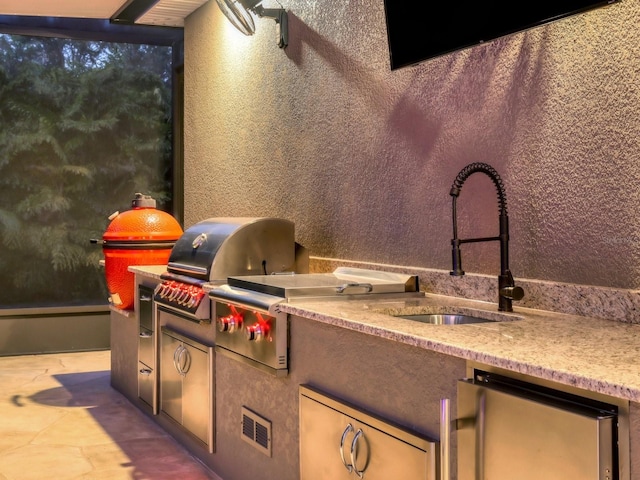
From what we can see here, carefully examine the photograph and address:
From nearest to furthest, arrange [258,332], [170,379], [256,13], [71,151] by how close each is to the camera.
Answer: [258,332] < [170,379] < [256,13] < [71,151]

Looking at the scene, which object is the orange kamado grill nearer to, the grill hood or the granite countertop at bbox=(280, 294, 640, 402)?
the grill hood

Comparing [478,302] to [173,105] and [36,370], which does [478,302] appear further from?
[173,105]

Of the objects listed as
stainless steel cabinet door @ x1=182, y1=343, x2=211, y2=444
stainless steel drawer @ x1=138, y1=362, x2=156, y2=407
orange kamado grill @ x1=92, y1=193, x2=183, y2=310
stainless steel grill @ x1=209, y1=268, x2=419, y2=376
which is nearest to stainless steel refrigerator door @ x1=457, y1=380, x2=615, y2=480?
stainless steel grill @ x1=209, y1=268, x2=419, y2=376

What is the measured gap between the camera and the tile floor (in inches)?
146

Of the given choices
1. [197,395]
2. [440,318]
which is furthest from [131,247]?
[440,318]

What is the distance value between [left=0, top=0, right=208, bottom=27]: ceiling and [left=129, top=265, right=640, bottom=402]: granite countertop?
343 centimetres

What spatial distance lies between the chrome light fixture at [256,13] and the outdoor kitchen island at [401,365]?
187 cm

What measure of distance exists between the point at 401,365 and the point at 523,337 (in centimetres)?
36

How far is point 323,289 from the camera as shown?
113 inches

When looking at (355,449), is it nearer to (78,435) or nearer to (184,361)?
(184,361)

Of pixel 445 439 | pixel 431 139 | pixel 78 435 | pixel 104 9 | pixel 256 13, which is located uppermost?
pixel 104 9

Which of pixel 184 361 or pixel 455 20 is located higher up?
pixel 455 20

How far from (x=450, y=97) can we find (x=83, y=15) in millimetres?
4133

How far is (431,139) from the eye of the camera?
123 inches
